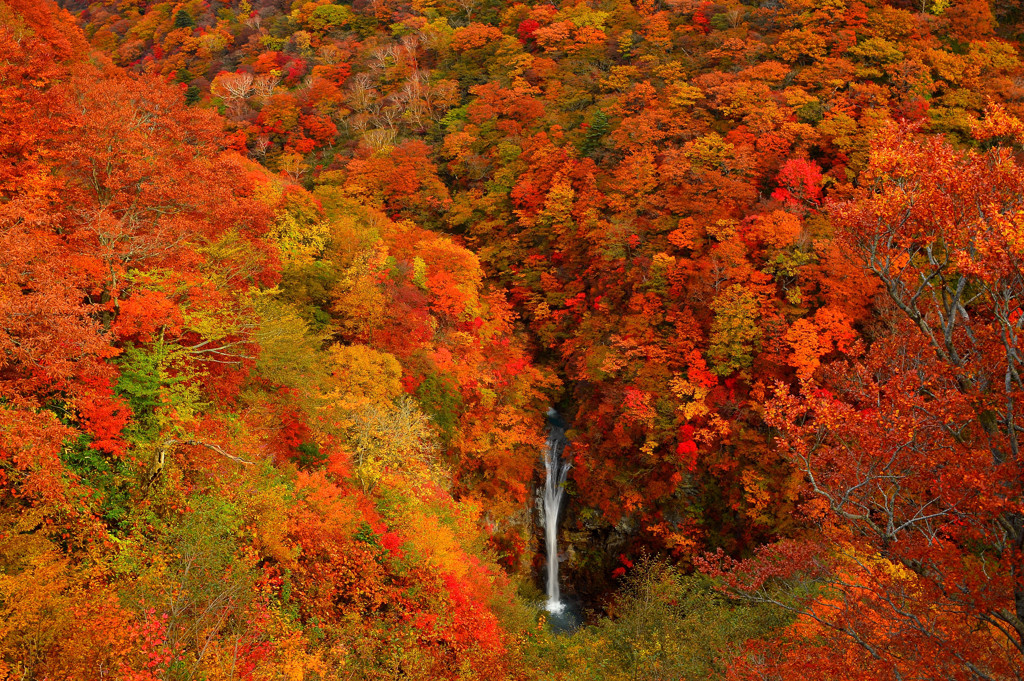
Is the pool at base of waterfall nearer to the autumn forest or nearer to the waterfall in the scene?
the waterfall

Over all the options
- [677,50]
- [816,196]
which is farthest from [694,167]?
[677,50]

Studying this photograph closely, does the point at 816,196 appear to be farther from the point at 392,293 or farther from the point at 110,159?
the point at 110,159

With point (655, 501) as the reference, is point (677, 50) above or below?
above

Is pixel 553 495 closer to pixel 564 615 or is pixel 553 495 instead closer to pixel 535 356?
pixel 564 615

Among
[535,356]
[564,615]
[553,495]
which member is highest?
[535,356]

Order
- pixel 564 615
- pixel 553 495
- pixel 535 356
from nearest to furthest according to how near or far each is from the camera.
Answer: pixel 564 615 < pixel 553 495 < pixel 535 356

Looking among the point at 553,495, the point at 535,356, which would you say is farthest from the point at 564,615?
the point at 535,356
